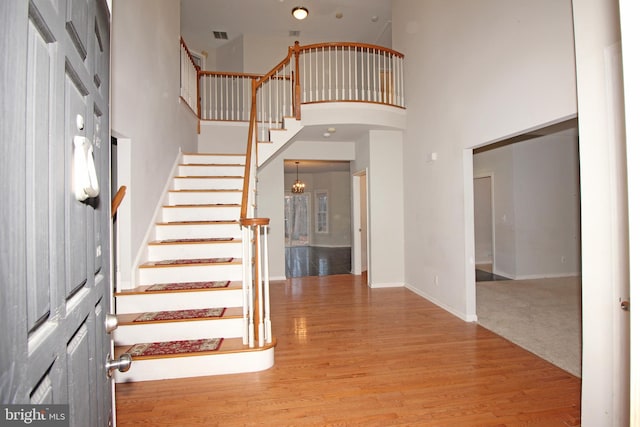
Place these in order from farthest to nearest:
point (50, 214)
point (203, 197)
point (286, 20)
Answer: point (286, 20), point (203, 197), point (50, 214)

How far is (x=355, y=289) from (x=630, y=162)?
16.5 ft

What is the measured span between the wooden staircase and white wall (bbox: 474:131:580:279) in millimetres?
5497

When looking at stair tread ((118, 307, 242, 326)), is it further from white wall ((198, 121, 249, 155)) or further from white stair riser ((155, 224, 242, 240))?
white wall ((198, 121, 249, 155))

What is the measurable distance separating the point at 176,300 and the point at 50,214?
2536mm

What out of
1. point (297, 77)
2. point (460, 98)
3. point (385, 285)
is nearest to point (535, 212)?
point (385, 285)

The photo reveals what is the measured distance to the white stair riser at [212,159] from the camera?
5.00 meters

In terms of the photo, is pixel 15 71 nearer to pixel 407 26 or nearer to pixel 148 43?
pixel 148 43

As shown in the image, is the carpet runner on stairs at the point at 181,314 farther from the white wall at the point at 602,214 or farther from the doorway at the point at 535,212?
the doorway at the point at 535,212

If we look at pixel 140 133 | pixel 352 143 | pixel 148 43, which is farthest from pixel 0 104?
pixel 352 143

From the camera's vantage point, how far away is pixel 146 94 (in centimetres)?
354

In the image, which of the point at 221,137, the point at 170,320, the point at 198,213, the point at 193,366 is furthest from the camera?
the point at 221,137

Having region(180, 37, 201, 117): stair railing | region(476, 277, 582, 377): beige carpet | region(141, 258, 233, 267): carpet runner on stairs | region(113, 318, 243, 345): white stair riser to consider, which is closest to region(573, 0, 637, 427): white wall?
region(476, 277, 582, 377): beige carpet

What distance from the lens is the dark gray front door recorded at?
46 cm

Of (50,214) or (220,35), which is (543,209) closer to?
(50,214)
